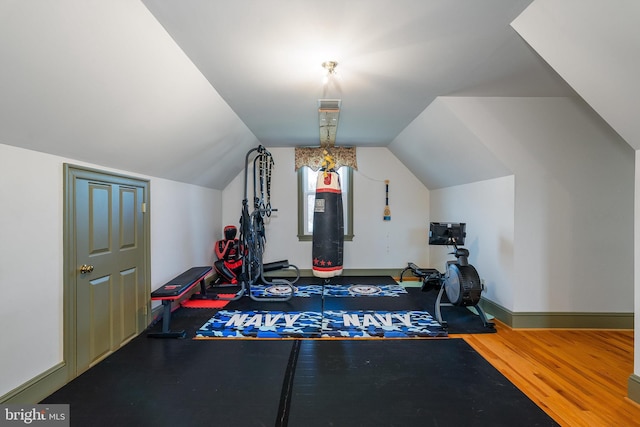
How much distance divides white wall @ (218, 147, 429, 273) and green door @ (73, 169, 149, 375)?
2.81 metres

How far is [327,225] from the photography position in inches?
194

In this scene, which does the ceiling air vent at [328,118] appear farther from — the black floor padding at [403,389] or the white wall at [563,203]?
the black floor padding at [403,389]

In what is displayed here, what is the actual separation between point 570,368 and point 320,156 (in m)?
4.53

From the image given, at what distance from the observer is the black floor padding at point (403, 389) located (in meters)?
1.88

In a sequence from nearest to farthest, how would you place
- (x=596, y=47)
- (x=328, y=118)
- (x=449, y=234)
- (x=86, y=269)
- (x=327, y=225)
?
(x=596, y=47) → (x=86, y=269) → (x=449, y=234) → (x=328, y=118) → (x=327, y=225)

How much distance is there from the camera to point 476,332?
320 centimetres

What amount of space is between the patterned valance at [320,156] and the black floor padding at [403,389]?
362 centimetres

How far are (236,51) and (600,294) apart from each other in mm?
4403

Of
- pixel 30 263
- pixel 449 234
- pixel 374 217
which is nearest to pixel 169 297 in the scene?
pixel 30 263

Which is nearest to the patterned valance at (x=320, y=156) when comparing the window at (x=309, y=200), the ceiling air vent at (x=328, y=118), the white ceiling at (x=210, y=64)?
the window at (x=309, y=200)

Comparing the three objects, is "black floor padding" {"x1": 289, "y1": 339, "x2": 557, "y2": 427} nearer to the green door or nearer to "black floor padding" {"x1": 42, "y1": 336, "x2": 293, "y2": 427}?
"black floor padding" {"x1": 42, "y1": 336, "x2": 293, "y2": 427}

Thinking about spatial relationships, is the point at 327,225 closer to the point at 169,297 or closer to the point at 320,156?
the point at 320,156

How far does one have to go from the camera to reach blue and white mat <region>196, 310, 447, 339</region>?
312 centimetres

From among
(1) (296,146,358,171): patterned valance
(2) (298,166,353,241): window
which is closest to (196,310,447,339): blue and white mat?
(2) (298,166,353,241): window
